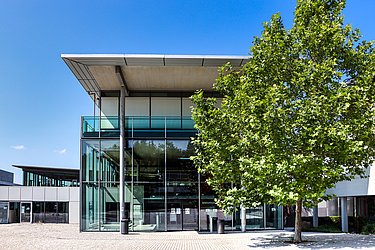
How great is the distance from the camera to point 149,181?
22.3m

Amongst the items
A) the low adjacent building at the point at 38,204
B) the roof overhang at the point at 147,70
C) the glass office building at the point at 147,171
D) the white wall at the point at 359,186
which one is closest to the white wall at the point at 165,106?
the roof overhang at the point at 147,70

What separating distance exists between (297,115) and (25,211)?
28299 millimetres

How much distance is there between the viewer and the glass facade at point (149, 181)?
2202 centimetres

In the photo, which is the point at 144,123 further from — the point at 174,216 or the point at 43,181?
the point at 43,181

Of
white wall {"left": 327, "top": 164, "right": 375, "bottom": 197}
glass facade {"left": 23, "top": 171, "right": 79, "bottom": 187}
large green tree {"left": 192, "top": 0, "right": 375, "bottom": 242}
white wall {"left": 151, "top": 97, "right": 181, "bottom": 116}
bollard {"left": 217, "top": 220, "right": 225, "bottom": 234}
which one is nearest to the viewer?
large green tree {"left": 192, "top": 0, "right": 375, "bottom": 242}

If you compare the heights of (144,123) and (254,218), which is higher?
(144,123)

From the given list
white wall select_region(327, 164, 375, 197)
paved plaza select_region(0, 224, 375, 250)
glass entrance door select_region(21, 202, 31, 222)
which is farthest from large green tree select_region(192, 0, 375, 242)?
glass entrance door select_region(21, 202, 31, 222)

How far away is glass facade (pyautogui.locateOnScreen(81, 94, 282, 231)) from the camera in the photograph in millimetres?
22016

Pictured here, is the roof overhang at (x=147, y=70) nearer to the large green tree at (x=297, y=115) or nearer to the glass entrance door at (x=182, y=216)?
Result: the large green tree at (x=297, y=115)

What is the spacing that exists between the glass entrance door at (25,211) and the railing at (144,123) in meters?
16.4

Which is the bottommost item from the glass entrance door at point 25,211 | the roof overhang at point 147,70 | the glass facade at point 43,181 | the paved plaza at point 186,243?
the glass entrance door at point 25,211

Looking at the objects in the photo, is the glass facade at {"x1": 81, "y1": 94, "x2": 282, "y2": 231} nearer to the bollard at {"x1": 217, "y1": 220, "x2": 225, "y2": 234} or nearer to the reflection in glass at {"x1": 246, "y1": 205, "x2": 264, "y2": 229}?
the reflection in glass at {"x1": 246, "y1": 205, "x2": 264, "y2": 229}

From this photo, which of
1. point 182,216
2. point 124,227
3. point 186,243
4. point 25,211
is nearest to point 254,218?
point 182,216

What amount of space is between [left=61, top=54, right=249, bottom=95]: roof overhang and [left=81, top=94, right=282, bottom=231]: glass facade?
6.64ft
